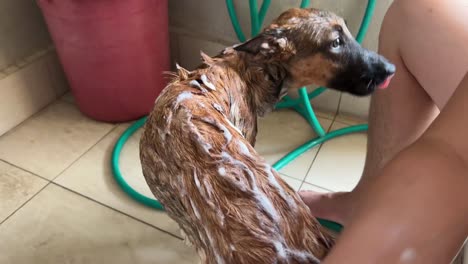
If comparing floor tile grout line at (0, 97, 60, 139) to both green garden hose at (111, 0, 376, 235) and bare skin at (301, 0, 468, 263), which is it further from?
bare skin at (301, 0, 468, 263)

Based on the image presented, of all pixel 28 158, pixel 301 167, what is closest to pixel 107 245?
pixel 28 158

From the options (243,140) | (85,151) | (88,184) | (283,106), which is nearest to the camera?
(243,140)

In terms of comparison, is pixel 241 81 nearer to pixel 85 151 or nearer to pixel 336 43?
pixel 336 43

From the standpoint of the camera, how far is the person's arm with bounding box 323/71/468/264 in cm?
→ 43

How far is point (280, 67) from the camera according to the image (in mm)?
781

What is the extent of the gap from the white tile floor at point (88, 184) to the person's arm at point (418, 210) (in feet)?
2.05

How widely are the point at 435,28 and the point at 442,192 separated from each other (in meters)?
0.38

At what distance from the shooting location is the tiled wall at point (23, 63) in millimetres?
1382

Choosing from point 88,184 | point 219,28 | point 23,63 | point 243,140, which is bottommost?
point 88,184

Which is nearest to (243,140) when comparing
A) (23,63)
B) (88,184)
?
(88,184)

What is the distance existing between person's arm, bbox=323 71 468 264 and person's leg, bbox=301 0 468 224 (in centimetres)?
24

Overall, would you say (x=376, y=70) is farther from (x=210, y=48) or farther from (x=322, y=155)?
(x=210, y=48)

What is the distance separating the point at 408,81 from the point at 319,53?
0.20 meters

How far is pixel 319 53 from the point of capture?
768 mm
